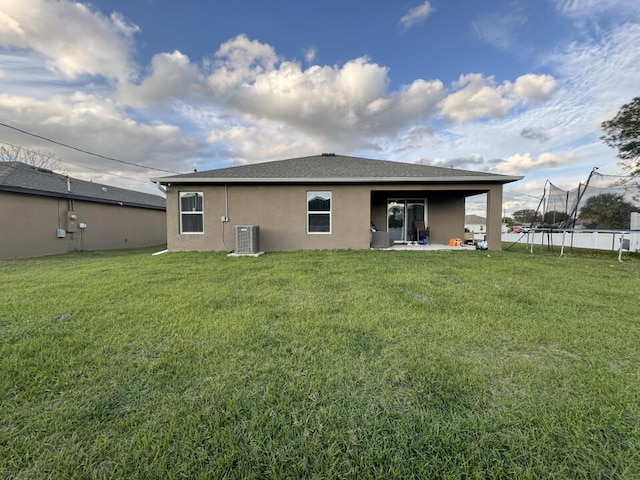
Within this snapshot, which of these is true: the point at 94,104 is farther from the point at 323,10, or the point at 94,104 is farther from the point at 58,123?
the point at 323,10

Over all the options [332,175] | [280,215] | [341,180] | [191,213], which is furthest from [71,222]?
[341,180]

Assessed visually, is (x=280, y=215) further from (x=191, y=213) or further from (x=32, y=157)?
(x=32, y=157)

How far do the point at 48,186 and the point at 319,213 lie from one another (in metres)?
10.8

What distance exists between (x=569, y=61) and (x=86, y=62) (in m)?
16.4

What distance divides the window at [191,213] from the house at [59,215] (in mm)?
5831

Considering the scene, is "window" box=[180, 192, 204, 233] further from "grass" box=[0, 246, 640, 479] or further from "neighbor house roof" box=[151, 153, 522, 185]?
"grass" box=[0, 246, 640, 479]

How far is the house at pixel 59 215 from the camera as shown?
9.33m

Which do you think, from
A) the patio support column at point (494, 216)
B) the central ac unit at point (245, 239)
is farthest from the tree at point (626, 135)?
the central ac unit at point (245, 239)

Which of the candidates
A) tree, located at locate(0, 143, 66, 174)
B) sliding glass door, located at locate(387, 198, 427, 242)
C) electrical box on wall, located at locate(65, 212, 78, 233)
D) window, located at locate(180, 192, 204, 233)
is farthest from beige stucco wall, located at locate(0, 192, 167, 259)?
sliding glass door, located at locate(387, 198, 427, 242)

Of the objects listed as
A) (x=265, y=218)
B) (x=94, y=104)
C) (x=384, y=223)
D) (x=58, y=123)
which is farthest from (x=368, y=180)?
(x=58, y=123)

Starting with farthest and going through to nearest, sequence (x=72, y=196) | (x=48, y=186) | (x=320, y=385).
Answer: (x=72, y=196), (x=48, y=186), (x=320, y=385)

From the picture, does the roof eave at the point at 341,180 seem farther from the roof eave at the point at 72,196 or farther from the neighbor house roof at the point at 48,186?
the neighbor house roof at the point at 48,186

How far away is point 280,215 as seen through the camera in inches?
348

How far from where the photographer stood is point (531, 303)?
3.73 m
